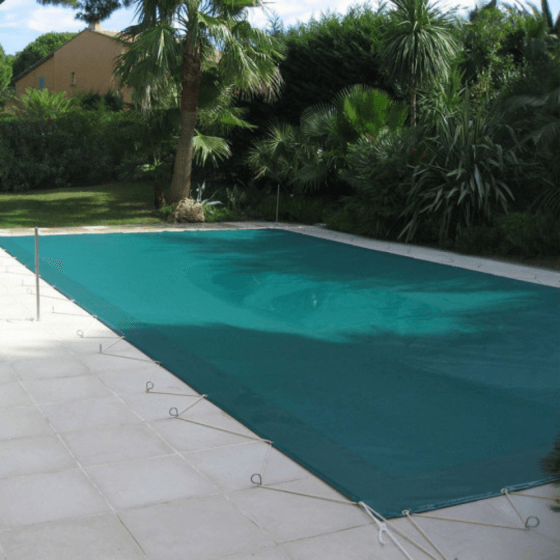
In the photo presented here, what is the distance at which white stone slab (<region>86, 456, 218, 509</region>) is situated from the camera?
3492 millimetres

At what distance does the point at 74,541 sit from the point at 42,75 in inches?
1462

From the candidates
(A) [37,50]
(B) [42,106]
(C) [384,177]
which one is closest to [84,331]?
(C) [384,177]

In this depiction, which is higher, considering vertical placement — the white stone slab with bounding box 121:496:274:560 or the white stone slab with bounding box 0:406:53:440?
the white stone slab with bounding box 121:496:274:560

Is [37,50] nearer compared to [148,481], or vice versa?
[148,481]

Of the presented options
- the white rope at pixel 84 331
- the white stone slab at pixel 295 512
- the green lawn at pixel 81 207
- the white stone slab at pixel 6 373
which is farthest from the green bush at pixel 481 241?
the white stone slab at pixel 295 512

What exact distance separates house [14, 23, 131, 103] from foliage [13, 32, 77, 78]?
62.5ft

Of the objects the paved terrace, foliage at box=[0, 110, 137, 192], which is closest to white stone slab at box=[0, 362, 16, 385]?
the paved terrace

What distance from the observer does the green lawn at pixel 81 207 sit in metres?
14.7

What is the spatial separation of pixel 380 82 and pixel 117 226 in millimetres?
6957

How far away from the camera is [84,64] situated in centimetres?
3334

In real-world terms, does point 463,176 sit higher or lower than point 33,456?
higher

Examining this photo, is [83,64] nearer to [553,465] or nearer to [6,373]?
[6,373]

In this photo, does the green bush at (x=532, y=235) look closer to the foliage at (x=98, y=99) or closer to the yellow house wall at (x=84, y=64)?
the foliage at (x=98, y=99)

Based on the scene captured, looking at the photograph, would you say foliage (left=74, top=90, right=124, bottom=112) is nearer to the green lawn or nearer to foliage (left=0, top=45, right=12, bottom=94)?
the green lawn
